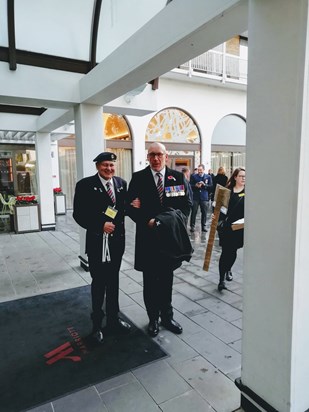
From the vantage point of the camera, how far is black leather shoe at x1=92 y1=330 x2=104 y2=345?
2.66 meters

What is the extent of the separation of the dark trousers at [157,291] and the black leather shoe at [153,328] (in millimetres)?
35

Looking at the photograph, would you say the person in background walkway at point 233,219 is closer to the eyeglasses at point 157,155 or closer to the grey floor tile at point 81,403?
the eyeglasses at point 157,155

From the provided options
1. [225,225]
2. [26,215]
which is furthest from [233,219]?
[26,215]

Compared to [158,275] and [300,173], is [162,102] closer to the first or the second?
[158,275]

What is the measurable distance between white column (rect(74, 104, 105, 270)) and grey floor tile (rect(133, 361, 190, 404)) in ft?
8.55

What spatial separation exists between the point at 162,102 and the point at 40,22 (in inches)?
329

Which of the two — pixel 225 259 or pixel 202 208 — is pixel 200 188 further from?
pixel 225 259

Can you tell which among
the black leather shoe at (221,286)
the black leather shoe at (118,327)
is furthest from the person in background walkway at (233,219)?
the black leather shoe at (118,327)

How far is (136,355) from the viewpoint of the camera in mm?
2492

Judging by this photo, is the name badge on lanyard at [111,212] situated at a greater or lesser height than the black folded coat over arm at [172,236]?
greater

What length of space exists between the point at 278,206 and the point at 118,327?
195cm

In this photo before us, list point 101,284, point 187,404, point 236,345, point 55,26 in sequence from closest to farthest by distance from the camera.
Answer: point 187,404 < point 236,345 < point 101,284 < point 55,26

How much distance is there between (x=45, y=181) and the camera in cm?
821

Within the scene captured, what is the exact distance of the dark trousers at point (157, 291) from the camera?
9.11 feet
